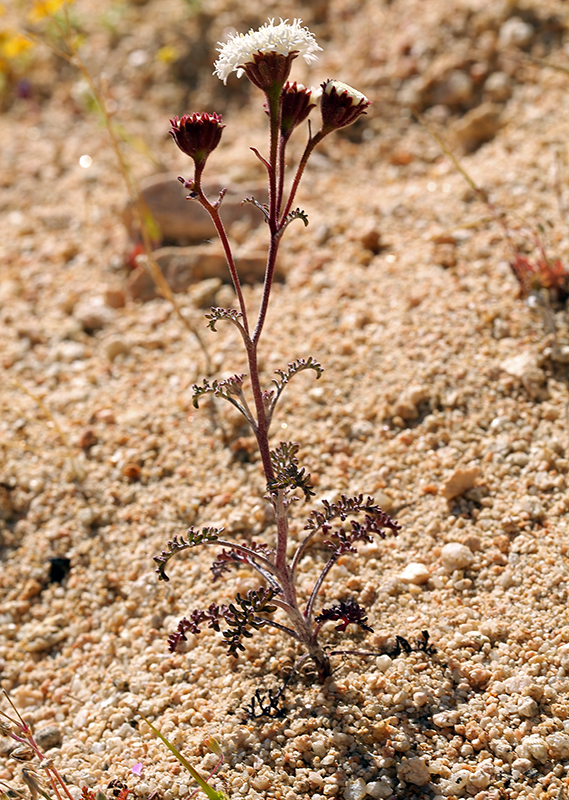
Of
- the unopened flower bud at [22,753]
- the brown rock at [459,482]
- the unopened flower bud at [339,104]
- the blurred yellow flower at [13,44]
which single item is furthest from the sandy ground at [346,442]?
the unopened flower bud at [339,104]

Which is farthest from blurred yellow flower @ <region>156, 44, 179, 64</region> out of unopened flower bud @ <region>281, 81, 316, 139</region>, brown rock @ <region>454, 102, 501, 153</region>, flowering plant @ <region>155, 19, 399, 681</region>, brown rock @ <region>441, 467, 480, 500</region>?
brown rock @ <region>441, 467, 480, 500</region>

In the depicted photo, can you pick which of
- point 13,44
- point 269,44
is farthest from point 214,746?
point 13,44

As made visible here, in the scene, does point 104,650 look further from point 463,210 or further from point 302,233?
point 463,210

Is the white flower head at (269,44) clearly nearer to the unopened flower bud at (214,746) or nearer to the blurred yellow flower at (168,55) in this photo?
the unopened flower bud at (214,746)

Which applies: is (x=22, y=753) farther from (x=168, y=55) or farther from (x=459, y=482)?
(x=168, y=55)

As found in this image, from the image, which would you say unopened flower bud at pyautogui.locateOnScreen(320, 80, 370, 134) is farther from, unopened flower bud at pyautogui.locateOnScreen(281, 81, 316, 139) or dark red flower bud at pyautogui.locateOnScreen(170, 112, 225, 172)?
dark red flower bud at pyautogui.locateOnScreen(170, 112, 225, 172)

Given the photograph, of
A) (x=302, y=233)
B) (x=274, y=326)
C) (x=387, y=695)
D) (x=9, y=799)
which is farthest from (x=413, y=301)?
(x=9, y=799)
